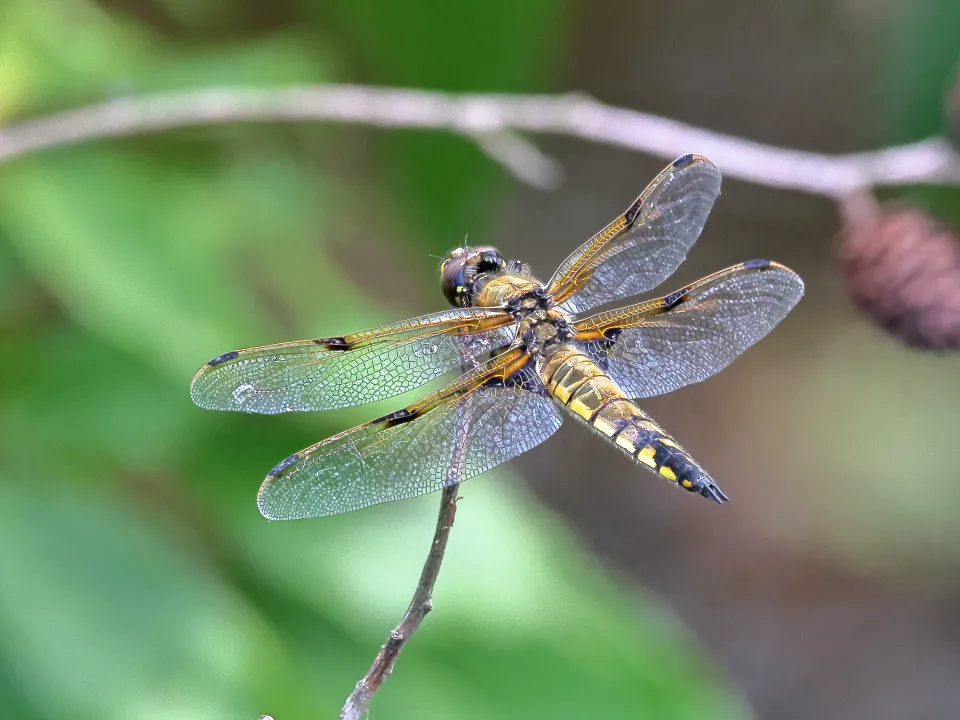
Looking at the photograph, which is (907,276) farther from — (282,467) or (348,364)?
(282,467)

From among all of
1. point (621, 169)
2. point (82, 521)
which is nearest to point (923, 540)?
point (621, 169)

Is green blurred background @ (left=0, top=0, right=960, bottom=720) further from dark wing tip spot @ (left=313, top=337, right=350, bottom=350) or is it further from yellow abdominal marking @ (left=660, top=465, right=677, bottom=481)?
yellow abdominal marking @ (left=660, top=465, right=677, bottom=481)

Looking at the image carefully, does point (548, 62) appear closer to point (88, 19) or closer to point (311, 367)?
point (88, 19)

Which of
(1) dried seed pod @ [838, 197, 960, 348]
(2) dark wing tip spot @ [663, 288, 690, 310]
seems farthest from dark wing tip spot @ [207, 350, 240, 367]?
(1) dried seed pod @ [838, 197, 960, 348]

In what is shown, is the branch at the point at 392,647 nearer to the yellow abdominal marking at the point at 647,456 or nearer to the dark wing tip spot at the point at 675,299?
the yellow abdominal marking at the point at 647,456

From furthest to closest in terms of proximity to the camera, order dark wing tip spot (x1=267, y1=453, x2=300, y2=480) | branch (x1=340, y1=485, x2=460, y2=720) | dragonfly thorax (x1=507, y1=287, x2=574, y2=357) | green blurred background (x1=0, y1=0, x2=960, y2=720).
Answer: green blurred background (x1=0, y1=0, x2=960, y2=720)
dragonfly thorax (x1=507, y1=287, x2=574, y2=357)
dark wing tip spot (x1=267, y1=453, x2=300, y2=480)
branch (x1=340, y1=485, x2=460, y2=720)

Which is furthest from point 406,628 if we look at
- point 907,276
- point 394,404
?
point 394,404

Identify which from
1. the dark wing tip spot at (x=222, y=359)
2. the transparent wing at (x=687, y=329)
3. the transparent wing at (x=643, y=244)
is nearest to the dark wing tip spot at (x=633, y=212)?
the transparent wing at (x=643, y=244)
